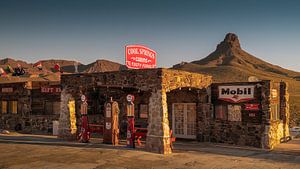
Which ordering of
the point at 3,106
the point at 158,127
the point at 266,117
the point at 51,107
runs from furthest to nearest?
the point at 3,106 < the point at 51,107 < the point at 266,117 < the point at 158,127

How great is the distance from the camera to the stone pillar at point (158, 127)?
1473 cm

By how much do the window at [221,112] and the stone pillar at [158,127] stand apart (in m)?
5.07

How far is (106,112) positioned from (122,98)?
4.48 meters

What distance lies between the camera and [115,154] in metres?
14.3

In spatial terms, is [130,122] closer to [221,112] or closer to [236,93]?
[221,112]

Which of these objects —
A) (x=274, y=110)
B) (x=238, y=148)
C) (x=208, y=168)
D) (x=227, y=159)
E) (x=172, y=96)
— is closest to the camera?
(x=208, y=168)

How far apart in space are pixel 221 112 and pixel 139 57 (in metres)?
5.80

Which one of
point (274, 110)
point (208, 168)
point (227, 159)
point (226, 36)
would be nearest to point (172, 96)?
point (274, 110)

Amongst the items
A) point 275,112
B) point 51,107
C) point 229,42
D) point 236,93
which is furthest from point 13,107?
point 229,42

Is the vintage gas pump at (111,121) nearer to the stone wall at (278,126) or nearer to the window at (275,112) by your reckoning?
the stone wall at (278,126)

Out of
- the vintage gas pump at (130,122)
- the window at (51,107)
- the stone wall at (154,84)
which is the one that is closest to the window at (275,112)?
the stone wall at (154,84)

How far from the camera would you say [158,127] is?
48.8ft

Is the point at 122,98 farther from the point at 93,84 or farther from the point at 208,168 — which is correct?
the point at 208,168

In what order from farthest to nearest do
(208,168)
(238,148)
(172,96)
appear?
(172,96)
(238,148)
(208,168)
